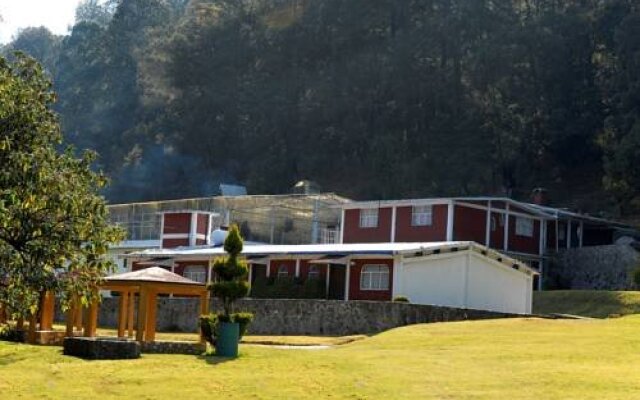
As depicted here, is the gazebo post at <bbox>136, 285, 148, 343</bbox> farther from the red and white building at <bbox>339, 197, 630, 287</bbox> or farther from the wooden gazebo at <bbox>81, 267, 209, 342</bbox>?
the red and white building at <bbox>339, 197, 630, 287</bbox>

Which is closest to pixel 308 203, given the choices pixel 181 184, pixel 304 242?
pixel 304 242

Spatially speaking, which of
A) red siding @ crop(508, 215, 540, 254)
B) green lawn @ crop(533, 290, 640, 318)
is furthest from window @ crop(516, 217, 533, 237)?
green lawn @ crop(533, 290, 640, 318)

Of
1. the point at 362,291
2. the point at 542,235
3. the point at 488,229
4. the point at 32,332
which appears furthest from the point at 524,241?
the point at 32,332

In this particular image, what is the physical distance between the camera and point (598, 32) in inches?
2953

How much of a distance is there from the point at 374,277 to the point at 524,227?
16.1m

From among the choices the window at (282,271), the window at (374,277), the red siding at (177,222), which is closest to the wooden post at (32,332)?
the window at (374,277)

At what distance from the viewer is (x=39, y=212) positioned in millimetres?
14750

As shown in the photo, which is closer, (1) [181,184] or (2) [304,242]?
(2) [304,242]

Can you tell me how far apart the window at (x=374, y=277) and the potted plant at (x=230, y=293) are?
1734 centimetres

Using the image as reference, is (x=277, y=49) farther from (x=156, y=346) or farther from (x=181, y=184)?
(x=156, y=346)

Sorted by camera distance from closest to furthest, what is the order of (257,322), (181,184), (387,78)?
(257,322)
(387,78)
(181,184)

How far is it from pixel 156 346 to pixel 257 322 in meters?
12.8

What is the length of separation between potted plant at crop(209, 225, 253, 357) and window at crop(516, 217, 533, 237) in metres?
32.6

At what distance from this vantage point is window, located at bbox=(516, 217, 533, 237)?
57.6 meters
